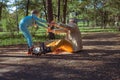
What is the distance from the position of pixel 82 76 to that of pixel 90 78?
0.32 m

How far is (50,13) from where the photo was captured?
21281 millimetres

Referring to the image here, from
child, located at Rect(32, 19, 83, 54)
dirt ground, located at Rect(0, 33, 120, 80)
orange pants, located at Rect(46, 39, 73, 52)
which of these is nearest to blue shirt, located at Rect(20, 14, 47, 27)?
child, located at Rect(32, 19, 83, 54)

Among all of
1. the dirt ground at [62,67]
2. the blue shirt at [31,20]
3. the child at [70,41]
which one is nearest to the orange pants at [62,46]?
the child at [70,41]

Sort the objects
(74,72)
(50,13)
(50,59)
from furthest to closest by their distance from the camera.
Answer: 1. (50,13)
2. (50,59)
3. (74,72)

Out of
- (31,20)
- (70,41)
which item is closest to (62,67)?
(70,41)

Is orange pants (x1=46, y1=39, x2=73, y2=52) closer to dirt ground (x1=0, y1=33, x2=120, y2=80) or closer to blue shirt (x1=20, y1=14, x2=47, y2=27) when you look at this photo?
dirt ground (x1=0, y1=33, x2=120, y2=80)

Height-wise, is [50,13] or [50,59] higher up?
[50,13]

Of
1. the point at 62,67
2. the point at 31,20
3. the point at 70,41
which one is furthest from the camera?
the point at 70,41

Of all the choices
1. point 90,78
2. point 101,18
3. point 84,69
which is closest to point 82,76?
point 90,78

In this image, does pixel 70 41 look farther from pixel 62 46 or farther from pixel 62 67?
pixel 62 67

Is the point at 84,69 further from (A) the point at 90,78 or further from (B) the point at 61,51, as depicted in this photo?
(B) the point at 61,51

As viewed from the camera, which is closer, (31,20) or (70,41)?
(31,20)

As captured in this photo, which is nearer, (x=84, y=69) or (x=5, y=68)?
(x=84, y=69)

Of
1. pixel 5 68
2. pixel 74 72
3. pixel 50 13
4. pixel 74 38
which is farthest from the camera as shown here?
pixel 50 13
